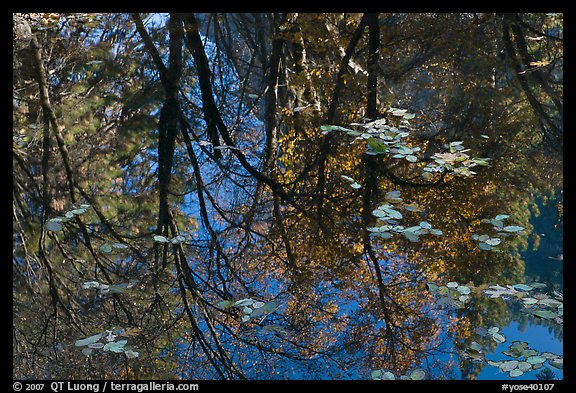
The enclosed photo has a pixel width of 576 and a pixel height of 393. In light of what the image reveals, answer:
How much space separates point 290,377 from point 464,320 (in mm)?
589

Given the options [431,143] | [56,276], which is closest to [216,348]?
[56,276]

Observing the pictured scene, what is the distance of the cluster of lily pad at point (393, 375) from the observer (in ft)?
5.23

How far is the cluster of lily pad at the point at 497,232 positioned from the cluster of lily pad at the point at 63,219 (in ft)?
5.18

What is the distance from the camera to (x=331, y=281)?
6.53 ft

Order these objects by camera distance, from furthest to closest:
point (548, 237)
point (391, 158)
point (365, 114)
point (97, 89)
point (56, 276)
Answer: point (97, 89)
point (365, 114)
point (391, 158)
point (548, 237)
point (56, 276)

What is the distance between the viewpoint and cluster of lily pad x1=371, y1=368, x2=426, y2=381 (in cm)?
159

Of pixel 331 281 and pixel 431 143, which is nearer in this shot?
pixel 331 281

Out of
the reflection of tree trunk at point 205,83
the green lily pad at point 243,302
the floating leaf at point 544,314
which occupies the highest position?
the reflection of tree trunk at point 205,83

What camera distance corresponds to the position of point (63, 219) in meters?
2.24

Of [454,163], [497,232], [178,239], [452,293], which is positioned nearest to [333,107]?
[454,163]

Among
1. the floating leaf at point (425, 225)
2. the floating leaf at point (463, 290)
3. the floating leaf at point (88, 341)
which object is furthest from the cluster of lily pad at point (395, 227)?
the floating leaf at point (88, 341)

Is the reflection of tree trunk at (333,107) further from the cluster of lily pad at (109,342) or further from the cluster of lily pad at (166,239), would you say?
the cluster of lily pad at (109,342)

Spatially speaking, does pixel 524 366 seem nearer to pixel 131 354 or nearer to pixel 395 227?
pixel 395 227
